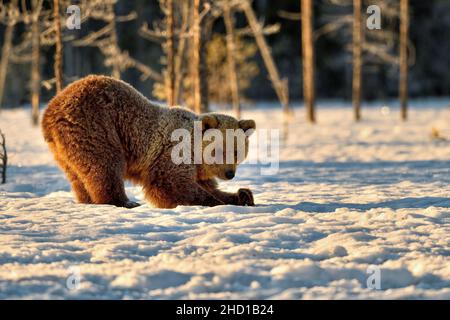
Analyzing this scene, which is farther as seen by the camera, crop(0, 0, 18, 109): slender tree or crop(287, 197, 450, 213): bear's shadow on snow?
crop(0, 0, 18, 109): slender tree

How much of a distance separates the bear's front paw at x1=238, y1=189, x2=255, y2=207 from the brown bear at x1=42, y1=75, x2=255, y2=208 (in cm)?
1

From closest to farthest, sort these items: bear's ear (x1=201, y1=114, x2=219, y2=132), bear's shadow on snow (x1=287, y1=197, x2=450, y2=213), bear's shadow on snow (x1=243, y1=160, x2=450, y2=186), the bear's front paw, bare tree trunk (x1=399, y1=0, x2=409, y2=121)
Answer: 1. bear's shadow on snow (x1=287, y1=197, x2=450, y2=213)
2. the bear's front paw
3. bear's ear (x1=201, y1=114, x2=219, y2=132)
4. bear's shadow on snow (x1=243, y1=160, x2=450, y2=186)
5. bare tree trunk (x1=399, y1=0, x2=409, y2=121)

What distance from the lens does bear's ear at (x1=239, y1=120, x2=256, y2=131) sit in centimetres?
838

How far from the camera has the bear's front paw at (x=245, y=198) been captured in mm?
8023

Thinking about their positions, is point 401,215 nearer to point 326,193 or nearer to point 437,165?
point 326,193

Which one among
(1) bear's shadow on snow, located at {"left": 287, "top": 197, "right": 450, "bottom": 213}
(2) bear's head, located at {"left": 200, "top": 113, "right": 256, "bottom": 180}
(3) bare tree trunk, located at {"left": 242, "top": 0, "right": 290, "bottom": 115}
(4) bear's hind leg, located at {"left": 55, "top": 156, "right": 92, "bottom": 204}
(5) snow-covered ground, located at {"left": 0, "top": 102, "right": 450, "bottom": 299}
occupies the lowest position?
(1) bear's shadow on snow, located at {"left": 287, "top": 197, "right": 450, "bottom": 213}

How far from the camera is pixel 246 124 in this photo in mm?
8398

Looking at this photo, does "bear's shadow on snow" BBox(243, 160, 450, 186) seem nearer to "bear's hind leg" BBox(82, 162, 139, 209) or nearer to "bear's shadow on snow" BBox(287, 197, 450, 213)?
"bear's shadow on snow" BBox(287, 197, 450, 213)

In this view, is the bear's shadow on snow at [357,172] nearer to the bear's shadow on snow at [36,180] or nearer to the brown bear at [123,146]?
the brown bear at [123,146]

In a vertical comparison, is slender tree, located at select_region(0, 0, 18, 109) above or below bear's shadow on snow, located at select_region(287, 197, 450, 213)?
above

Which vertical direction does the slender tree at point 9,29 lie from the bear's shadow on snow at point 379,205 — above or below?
above

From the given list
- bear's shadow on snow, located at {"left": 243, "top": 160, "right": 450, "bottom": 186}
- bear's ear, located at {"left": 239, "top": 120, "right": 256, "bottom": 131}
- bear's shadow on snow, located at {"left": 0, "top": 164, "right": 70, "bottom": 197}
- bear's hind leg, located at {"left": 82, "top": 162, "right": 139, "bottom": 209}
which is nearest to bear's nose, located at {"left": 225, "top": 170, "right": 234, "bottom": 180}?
bear's ear, located at {"left": 239, "top": 120, "right": 256, "bottom": 131}

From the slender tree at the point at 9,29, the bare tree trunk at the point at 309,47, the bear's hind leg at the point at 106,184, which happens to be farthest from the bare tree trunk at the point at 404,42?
the bear's hind leg at the point at 106,184
